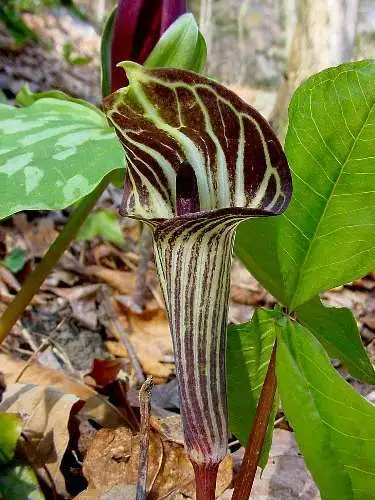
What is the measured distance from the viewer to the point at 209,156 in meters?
0.72

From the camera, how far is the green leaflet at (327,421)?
0.73m

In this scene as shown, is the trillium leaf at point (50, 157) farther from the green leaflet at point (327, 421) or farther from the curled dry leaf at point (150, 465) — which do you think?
the curled dry leaf at point (150, 465)

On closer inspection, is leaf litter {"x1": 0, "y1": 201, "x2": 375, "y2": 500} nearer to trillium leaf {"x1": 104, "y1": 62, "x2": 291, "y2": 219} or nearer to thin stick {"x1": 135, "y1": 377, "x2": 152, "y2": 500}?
thin stick {"x1": 135, "y1": 377, "x2": 152, "y2": 500}

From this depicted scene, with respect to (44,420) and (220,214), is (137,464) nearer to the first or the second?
(44,420)

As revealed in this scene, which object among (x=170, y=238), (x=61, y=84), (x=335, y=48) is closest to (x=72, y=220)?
→ (x=170, y=238)

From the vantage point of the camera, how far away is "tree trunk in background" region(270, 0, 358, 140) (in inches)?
83.4

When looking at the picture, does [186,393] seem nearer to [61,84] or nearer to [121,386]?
[121,386]

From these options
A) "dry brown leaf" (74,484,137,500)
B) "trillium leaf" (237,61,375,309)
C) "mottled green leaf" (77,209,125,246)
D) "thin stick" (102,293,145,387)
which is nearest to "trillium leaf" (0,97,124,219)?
"trillium leaf" (237,61,375,309)

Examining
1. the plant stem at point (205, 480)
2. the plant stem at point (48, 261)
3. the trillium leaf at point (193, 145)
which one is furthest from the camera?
the plant stem at point (48, 261)

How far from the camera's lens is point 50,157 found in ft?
3.11

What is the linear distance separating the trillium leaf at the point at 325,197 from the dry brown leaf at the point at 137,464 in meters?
0.40

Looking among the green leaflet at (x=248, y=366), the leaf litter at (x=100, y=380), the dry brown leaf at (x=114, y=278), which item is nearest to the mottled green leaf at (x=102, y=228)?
the leaf litter at (x=100, y=380)

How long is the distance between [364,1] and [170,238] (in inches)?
496

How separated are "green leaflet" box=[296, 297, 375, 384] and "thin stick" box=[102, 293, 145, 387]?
2.52ft
